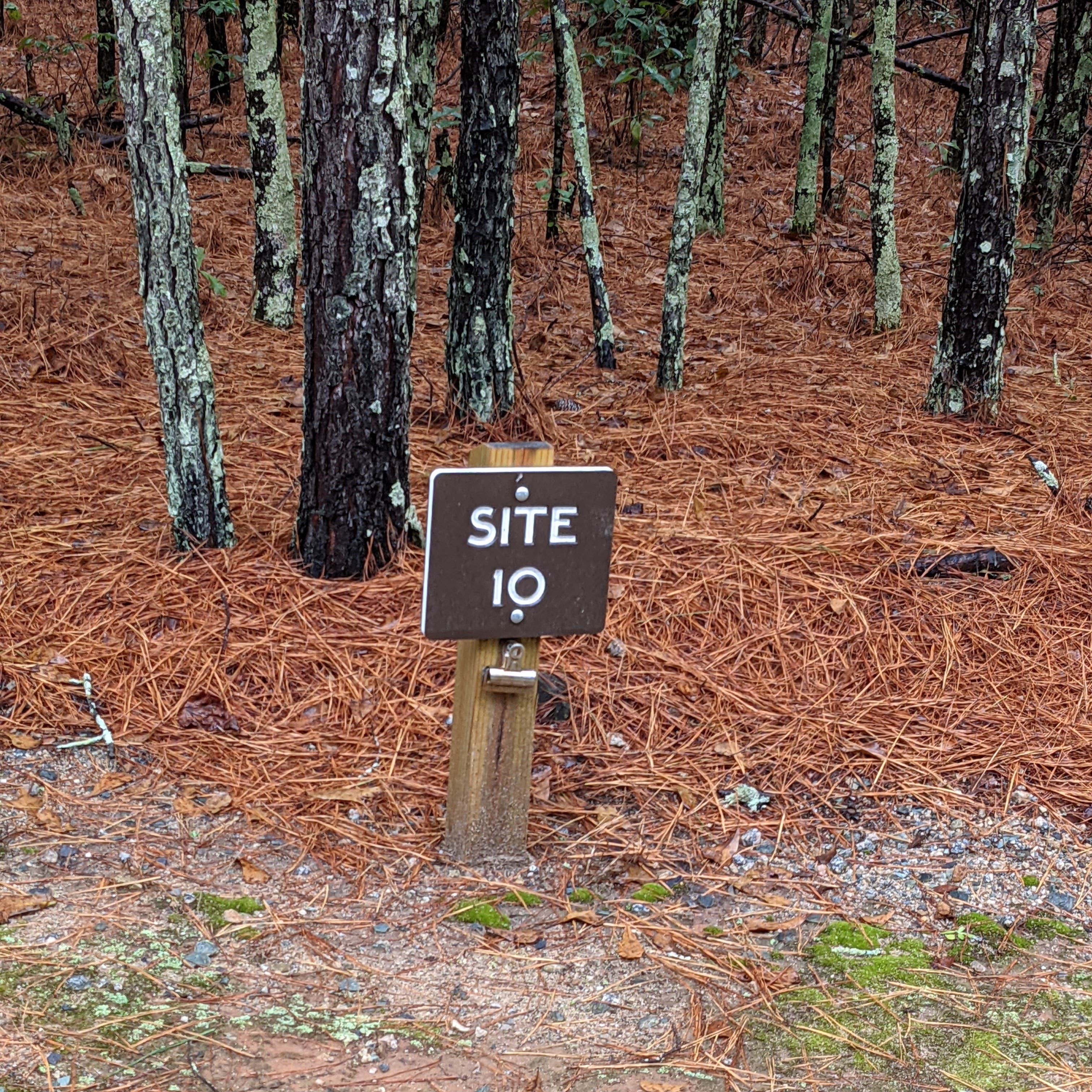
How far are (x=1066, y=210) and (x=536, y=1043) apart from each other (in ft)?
29.6

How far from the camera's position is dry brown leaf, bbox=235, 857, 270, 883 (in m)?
3.04

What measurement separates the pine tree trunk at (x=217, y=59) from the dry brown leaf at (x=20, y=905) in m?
9.30

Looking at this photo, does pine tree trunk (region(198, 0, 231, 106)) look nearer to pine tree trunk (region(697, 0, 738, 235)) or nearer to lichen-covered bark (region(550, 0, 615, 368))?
pine tree trunk (region(697, 0, 738, 235))

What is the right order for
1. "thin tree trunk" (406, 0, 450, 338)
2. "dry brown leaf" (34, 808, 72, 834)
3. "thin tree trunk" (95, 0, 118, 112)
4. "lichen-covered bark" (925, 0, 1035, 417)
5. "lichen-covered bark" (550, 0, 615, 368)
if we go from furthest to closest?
1. "thin tree trunk" (95, 0, 118, 112)
2. "lichen-covered bark" (550, 0, 615, 368)
3. "thin tree trunk" (406, 0, 450, 338)
4. "lichen-covered bark" (925, 0, 1035, 417)
5. "dry brown leaf" (34, 808, 72, 834)

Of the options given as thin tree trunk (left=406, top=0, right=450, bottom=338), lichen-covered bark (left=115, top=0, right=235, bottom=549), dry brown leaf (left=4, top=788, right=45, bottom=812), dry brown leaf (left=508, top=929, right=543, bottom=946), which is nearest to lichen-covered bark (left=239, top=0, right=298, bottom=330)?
thin tree trunk (left=406, top=0, right=450, bottom=338)

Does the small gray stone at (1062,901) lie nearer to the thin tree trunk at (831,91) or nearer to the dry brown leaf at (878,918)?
the dry brown leaf at (878,918)

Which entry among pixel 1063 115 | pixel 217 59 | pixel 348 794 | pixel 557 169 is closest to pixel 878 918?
pixel 348 794

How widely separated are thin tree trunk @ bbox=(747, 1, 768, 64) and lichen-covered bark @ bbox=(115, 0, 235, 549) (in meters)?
10.5

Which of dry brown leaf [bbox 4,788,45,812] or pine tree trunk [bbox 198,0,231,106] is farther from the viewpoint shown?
pine tree trunk [bbox 198,0,231,106]

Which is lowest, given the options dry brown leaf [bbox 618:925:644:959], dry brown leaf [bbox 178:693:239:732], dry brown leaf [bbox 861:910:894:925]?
dry brown leaf [bbox 618:925:644:959]

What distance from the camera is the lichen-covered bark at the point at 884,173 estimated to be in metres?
7.02

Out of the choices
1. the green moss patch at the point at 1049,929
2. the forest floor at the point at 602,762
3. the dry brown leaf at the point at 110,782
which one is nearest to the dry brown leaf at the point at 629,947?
the forest floor at the point at 602,762

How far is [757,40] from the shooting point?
13.1m

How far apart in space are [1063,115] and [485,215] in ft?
20.4
